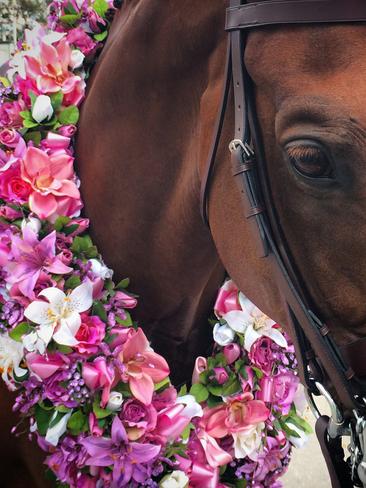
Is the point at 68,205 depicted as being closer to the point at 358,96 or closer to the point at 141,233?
the point at 141,233

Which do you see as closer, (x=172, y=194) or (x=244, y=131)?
(x=244, y=131)

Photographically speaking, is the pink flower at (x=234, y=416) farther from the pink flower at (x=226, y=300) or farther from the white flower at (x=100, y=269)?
the white flower at (x=100, y=269)

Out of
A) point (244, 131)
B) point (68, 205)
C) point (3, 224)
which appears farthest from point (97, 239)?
point (244, 131)

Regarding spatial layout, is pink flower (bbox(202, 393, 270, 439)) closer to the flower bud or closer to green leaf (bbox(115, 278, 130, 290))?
the flower bud

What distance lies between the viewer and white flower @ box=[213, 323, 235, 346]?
5.05 feet

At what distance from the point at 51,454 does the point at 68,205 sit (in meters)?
0.67

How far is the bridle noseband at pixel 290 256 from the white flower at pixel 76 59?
2.27ft

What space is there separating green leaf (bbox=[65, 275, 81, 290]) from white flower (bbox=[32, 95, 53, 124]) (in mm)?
470

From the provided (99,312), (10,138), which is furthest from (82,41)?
(99,312)

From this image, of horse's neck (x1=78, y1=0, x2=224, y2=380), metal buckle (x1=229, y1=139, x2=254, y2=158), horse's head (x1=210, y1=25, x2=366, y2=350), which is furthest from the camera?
horse's neck (x1=78, y1=0, x2=224, y2=380)

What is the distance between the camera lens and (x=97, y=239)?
1.47 metres

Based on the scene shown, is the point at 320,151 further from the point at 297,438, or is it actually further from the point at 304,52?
the point at 297,438

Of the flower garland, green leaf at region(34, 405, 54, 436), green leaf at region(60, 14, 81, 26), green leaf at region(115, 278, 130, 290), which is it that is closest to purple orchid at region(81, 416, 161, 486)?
the flower garland

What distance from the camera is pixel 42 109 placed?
1472mm
